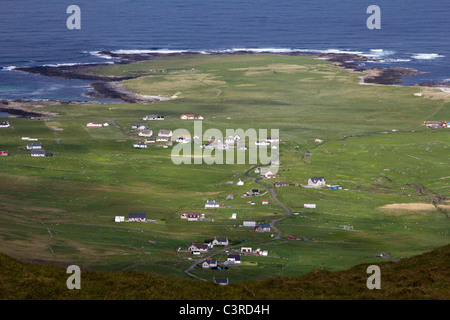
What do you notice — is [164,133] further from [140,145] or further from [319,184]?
[319,184]

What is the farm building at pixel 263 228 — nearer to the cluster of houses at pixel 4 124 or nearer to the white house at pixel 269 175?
the white house at pixel 269 175

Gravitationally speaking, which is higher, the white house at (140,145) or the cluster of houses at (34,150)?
the cluster of houses at (34,150)

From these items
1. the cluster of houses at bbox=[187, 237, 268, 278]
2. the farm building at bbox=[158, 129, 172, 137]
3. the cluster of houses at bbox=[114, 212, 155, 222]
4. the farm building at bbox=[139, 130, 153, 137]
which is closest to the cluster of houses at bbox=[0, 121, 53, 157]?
the farm building at bbox=[139, 130, 153, 137]

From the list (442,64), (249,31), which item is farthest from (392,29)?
(442,64)

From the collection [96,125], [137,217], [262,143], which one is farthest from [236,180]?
[96,125]

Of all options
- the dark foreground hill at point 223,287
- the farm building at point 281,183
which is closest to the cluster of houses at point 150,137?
the farm building at point 281,183

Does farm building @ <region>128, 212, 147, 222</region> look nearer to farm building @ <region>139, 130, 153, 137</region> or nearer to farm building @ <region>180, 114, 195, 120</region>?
farm building @ <region>139, 130, 153, 137</region>
